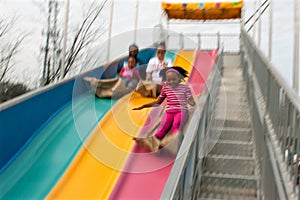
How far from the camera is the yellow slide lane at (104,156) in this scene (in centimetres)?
382

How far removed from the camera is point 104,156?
4.54 m

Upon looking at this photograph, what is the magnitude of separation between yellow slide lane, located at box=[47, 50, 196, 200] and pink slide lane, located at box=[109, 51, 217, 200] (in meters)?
0.08

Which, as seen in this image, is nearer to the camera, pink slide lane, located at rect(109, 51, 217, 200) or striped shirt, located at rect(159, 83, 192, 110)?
striped shirt, located at rect(159, 83, 192, 110)

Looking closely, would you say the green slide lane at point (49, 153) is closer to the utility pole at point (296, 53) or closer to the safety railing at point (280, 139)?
the safety railing at point (280, 139)

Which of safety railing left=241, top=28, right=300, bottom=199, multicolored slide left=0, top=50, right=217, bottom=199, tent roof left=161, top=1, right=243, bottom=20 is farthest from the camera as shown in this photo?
tent roof left=161, top=1, right=243, bottom=20

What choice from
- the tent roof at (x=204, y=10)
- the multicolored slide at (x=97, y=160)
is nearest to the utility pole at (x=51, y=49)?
the tent roof at (x=204, y=10)

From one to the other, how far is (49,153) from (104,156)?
0.65 m

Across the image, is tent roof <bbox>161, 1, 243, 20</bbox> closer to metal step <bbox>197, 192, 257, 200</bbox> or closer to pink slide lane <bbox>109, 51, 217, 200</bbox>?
pink slide lane <bbox>109, 51, 217, 200</bbox>

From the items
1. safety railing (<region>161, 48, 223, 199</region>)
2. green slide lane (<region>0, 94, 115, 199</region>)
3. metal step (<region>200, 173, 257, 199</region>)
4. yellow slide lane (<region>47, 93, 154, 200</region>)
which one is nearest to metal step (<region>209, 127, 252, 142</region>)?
safety railing (<region>161, 48, 223, 199</region>)

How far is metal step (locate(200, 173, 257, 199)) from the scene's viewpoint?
414cm

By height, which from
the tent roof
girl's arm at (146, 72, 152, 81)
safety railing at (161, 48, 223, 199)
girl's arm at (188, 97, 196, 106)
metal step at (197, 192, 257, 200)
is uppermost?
the tent roof

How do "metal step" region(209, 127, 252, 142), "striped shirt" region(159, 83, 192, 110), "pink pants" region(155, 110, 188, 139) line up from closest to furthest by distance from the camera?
"striped shirt" region(159, 83, 192, 110) → "pink pants" region(155, 110, 188, 139) → "metal step" region(209, 127, 252, 142)

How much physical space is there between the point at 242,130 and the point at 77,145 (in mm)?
2206

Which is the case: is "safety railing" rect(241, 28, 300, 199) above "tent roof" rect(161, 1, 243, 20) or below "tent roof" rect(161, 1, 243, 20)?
below
